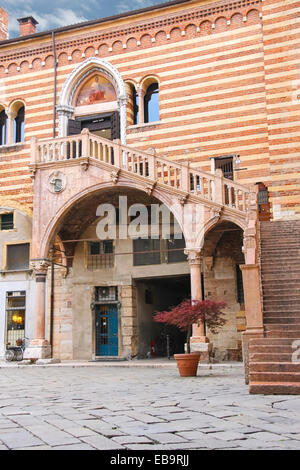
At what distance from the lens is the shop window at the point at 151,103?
20.0m

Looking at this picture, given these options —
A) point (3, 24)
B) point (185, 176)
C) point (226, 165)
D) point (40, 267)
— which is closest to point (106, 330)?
point (40, 267)

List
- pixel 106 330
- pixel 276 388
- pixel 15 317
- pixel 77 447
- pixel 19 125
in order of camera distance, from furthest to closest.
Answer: pixel 19 125
pixel 15 317
pixel 106 330
pixel 276 388
pixel 77 447

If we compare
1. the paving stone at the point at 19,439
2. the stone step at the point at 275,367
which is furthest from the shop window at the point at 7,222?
the paving stone at the point at 19,439

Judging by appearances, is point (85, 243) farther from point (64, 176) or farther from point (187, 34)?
point (187, 34)

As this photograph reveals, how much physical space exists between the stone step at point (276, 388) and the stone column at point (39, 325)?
1063 centimetres

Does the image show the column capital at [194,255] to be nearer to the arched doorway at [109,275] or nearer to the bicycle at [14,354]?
the arched doorway at [109,275]

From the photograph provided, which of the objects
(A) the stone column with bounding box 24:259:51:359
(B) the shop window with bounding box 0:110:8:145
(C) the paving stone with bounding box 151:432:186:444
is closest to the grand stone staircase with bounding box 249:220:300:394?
(C) the paving stone with bounding box 151:432:186:444

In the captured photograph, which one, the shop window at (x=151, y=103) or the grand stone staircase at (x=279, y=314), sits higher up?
the shop window at (x=151, y=103)

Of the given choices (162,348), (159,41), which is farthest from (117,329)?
(159,41)

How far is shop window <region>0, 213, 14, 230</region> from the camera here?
20.8 meters

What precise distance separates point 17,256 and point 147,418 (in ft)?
51.7

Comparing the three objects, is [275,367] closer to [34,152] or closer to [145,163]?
[145,163]

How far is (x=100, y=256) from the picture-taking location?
20.0 meters

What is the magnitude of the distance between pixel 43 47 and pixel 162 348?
13.7 m
